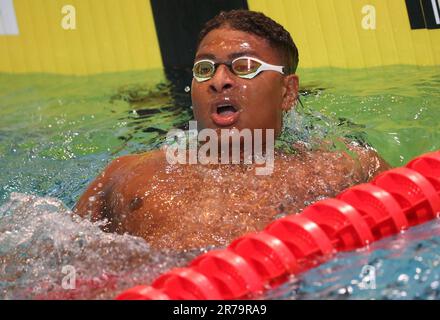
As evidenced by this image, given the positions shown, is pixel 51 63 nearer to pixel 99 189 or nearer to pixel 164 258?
pixel 99 189

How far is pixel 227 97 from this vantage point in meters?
2.79

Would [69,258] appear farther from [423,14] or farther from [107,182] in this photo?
[423,14]

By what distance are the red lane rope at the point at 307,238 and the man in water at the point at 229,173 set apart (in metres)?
0.27

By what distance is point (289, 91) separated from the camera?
3053 millimetres

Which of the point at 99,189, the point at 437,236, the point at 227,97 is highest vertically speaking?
the point at 227,97

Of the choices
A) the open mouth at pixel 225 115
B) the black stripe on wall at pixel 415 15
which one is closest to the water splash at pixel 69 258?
the open mouth at pixel 225 115

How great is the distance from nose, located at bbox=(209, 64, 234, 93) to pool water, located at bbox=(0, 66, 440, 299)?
1.63ft

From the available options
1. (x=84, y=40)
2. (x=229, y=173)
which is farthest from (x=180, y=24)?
(x=229, y=173)

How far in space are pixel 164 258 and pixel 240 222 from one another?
32 centimetres

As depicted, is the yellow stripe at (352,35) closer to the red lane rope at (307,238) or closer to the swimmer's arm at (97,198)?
the swimmer's arm at (97,198)

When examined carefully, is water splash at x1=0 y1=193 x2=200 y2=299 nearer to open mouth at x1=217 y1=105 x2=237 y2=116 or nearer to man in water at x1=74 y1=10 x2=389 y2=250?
man in water at x1=74 y1=10 x2=389 y2=250

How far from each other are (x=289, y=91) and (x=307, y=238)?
0.96 m
